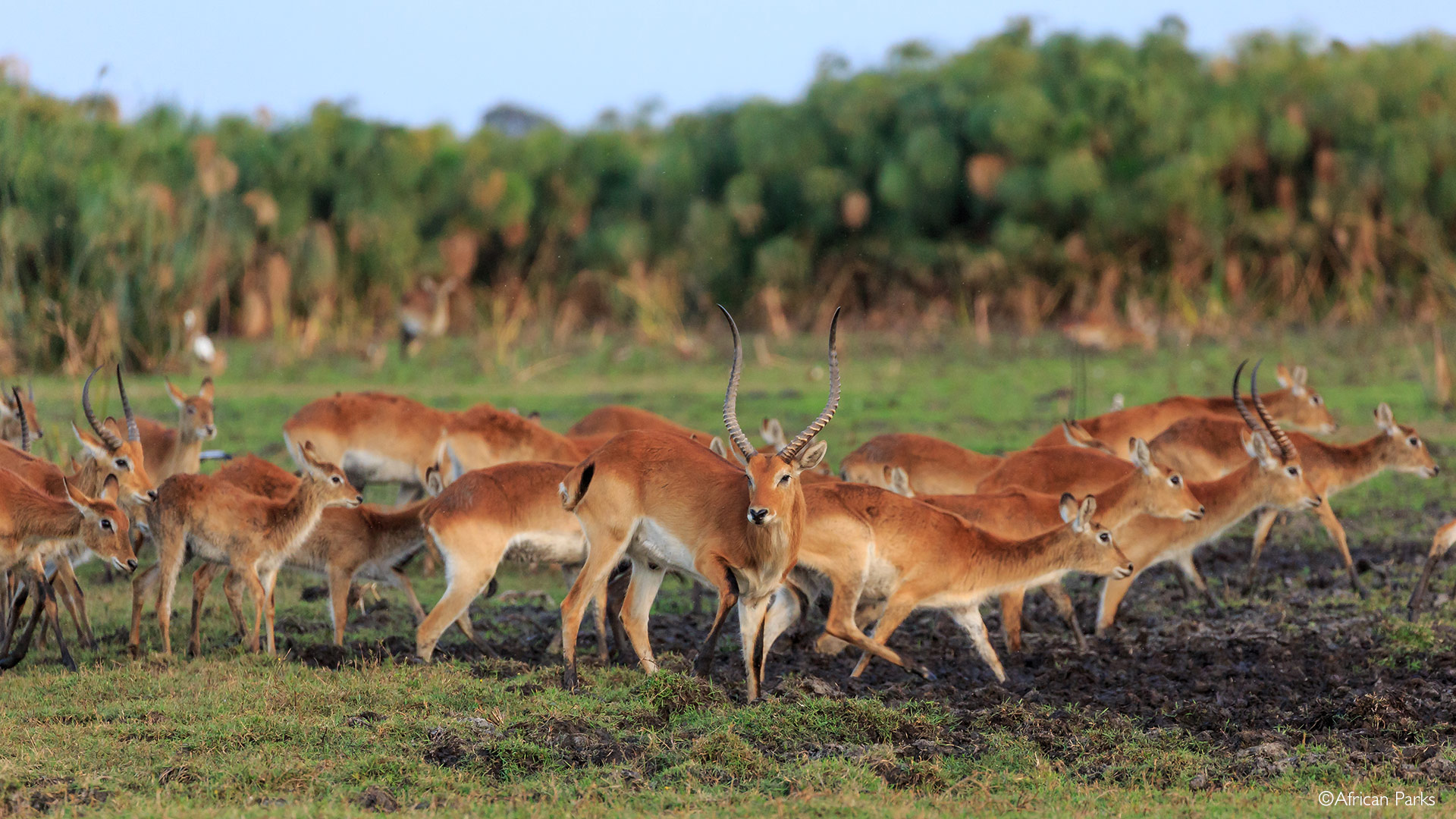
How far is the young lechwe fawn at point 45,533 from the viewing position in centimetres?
704

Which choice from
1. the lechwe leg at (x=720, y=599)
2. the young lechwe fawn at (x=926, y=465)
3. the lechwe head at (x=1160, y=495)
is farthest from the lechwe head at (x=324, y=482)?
the lechwe head at (x=1160, y=495)

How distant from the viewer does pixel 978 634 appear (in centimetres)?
720

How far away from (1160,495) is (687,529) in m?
2.97

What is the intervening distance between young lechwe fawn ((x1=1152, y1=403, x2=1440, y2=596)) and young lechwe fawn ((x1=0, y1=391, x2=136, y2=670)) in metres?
6.30

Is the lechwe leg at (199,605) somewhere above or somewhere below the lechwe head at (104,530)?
below

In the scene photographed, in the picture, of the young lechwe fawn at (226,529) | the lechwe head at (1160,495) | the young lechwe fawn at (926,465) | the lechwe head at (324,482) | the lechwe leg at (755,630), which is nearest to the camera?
the lechwe leg at (755,630)

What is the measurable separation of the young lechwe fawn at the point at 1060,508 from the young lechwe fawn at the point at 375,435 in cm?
377

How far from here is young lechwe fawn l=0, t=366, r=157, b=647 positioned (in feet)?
25.1

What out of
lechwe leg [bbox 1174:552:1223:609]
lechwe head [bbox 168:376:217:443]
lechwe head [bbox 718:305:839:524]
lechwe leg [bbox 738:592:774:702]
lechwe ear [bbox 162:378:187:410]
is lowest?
Result: lechwe leg [bbox 1174:552:1223:609]

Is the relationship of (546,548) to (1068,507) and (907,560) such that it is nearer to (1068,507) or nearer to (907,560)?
(907,560)

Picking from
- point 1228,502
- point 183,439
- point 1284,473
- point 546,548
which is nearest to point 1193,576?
point 1228,502

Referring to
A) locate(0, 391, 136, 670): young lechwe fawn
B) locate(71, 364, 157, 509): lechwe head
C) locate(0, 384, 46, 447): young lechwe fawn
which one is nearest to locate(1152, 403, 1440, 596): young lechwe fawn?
locate(71, 364, 157, 509): lechwe head

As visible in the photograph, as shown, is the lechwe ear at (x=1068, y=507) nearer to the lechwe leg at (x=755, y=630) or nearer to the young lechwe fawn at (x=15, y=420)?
the lechwe leg at (x=755, y=630)

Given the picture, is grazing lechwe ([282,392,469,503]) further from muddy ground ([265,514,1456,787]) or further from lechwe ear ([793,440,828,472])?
lechwe ear ([793,440,828,472])
